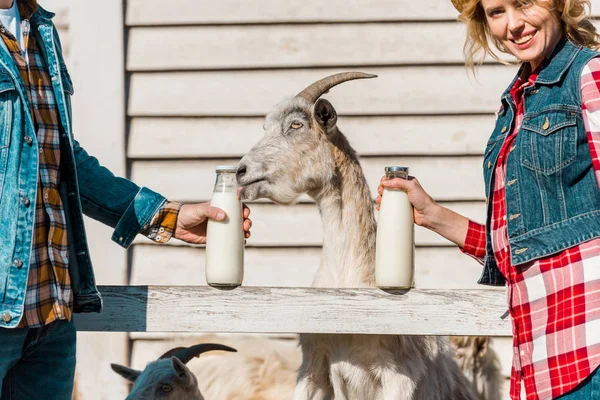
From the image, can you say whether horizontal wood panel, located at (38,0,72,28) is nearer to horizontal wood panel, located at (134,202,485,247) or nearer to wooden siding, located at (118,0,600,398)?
wooden siding, located at (118,0,600,398)

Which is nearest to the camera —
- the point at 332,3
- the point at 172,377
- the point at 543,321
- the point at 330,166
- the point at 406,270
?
the point at 543,321

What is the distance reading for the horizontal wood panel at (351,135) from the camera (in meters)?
5.62

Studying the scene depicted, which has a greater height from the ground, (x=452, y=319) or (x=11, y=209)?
(x=11, y=209)

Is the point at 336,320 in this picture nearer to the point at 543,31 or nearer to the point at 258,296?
the point at 258,296

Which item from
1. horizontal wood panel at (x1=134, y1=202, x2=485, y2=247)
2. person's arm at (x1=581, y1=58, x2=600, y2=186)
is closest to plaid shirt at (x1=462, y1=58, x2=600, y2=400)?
person's arm at (x1=581, y1=58, x2=600, y2=186)

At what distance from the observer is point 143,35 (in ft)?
18.7

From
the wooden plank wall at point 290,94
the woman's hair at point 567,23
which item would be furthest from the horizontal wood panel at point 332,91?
the woman's hair at point 567,23

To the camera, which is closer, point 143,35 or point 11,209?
point 11,209

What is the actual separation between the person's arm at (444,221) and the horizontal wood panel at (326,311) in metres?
0.29

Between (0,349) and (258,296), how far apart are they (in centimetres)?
98

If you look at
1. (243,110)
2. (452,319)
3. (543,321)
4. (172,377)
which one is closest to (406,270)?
(452,319)

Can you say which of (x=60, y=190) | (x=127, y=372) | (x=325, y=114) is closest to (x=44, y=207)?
(x=60, y=190)

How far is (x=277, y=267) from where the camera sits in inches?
225

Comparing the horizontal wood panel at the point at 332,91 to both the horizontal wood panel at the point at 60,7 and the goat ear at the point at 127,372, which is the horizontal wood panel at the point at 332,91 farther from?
the goat ear at the point at 127,372
